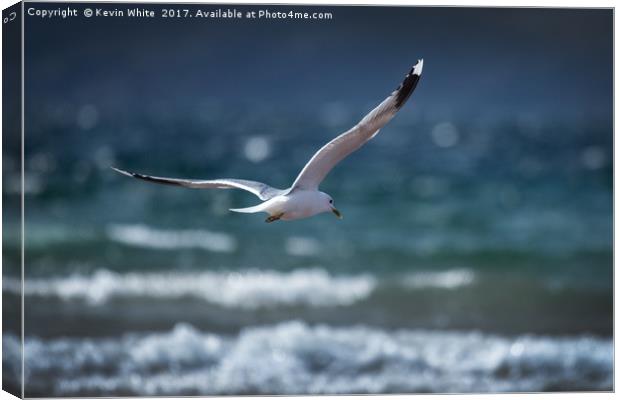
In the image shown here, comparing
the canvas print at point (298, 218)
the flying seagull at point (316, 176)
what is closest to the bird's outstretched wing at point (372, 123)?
the flying seagull at point (316, 176)

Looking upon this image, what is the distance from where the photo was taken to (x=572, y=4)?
25.1 ft

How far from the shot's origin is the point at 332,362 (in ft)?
25.6

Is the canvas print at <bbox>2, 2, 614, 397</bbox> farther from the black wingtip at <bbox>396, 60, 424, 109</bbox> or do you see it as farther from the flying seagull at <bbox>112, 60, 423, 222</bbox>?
the black wingtip at <bbox>396, 60, 424, 109</bbox>

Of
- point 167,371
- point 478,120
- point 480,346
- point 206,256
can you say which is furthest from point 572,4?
point 167,371

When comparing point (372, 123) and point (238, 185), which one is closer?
point (372, 123)

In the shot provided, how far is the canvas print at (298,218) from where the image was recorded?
24.4ft

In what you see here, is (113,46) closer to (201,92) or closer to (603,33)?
(201,92)

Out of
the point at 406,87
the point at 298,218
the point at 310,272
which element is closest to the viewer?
the point at 406,87

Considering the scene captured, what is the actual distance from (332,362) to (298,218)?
0.96m

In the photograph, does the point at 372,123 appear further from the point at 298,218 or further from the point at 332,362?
the point at 332,362

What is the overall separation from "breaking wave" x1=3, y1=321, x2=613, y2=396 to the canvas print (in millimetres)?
13

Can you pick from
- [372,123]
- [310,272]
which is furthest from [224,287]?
[372,123]

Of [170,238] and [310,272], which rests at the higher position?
[170,238]

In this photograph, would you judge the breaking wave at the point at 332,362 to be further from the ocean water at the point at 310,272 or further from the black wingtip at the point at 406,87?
→ the black wingtip at the point at 406,87
